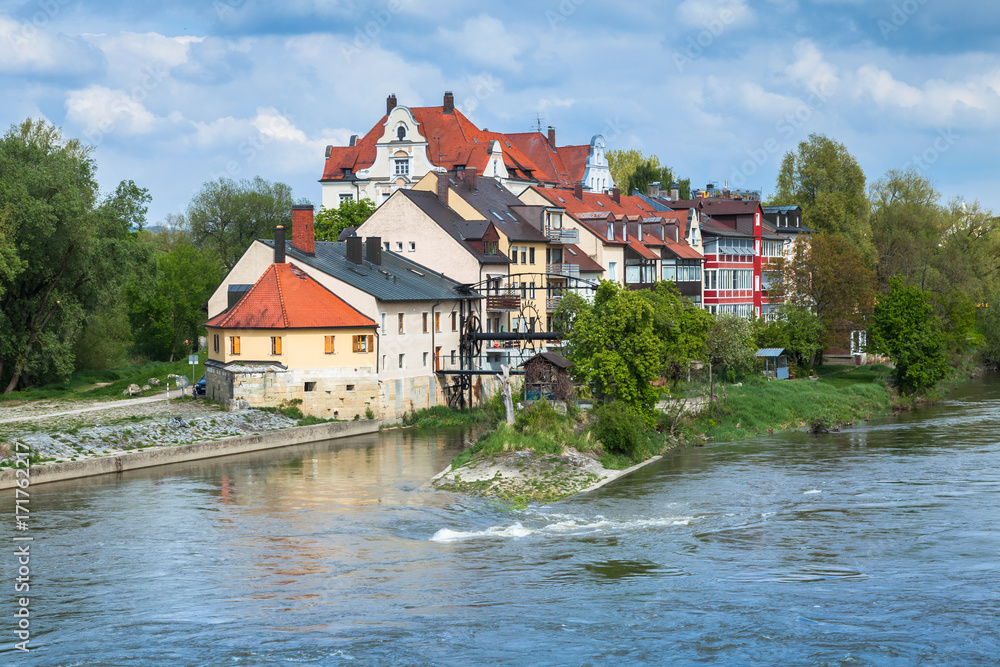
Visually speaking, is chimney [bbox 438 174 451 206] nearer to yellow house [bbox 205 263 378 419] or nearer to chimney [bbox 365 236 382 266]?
chimney [bbox 365 236 382 266]

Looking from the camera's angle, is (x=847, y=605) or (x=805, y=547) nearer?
(x=847, y=605)

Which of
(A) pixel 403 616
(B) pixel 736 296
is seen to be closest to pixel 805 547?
(A) pixel 403 616

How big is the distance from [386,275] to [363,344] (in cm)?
591

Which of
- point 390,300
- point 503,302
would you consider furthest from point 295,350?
point 503,302

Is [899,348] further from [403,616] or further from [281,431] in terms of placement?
[403,616]

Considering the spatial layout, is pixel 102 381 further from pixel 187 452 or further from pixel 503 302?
pixel 503 302

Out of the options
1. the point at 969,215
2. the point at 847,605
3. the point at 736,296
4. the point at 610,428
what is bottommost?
the point at 847,605

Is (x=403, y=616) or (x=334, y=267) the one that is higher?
(x=334, y=267)

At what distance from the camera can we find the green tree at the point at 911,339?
6443 cm

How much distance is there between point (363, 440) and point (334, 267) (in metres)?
9.79

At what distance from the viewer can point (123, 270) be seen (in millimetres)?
56438

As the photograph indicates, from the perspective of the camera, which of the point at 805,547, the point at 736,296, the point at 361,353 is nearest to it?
the point at 805,547

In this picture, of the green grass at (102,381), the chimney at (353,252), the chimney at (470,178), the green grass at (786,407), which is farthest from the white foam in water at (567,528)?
Result: the chimney at (470,178)

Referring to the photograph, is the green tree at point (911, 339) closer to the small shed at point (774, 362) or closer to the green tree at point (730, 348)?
the small shed at point (774, 362)
